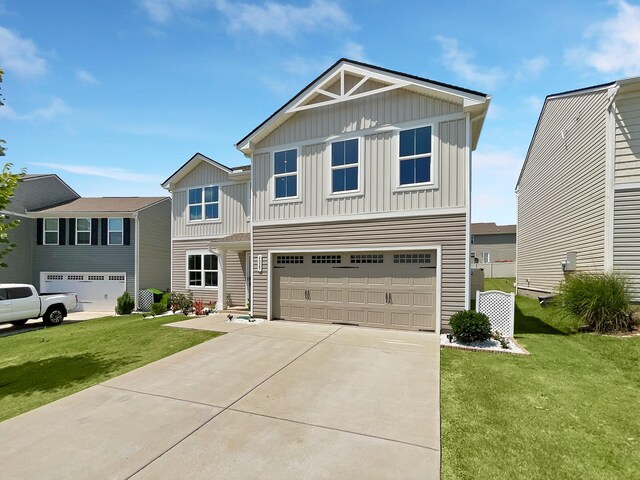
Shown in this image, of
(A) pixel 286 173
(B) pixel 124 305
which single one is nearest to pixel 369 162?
(A) pixel 286 173

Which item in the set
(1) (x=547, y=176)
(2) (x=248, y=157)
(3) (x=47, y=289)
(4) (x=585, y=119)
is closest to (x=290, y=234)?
(2) (x=248, y=157)

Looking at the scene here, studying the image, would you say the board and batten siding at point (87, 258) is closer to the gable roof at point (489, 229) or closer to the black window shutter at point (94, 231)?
the black window shutter at point (94, 231)

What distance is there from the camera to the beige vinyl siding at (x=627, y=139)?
30.9 feet

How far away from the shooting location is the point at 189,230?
15883 millimetres

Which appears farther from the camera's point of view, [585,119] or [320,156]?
[585,119]

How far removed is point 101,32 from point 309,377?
36.1 ft

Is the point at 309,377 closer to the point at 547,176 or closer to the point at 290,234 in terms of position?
the point at 290,234

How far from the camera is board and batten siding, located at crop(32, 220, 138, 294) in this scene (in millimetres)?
18141

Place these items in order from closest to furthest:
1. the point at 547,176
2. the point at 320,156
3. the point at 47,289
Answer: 1. the point at 320,156
2. the point at 547,176
3. the point at 47,289

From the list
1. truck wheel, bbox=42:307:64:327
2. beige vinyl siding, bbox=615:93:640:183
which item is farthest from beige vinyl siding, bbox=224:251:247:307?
beige vinyl siding, bbox=615:93:640:183

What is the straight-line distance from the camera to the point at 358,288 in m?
9.89

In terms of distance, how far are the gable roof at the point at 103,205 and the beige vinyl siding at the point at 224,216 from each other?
12.8 feet

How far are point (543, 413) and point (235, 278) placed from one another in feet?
40.4

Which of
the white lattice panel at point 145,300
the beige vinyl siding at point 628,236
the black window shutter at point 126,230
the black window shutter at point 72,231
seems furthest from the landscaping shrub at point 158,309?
the beige vinyl siding at point 628,236
